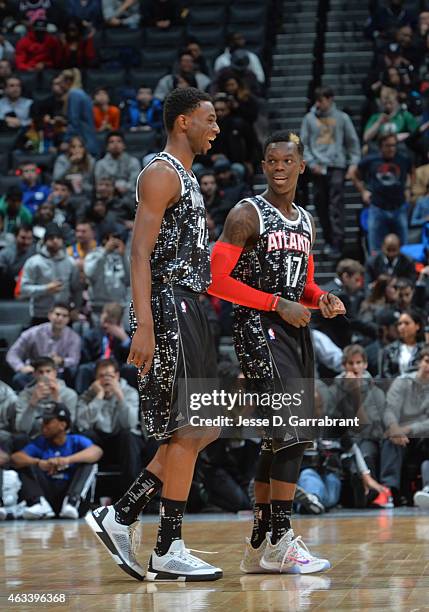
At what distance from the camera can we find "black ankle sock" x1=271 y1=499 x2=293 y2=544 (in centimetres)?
527

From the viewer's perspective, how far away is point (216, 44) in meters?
15.9

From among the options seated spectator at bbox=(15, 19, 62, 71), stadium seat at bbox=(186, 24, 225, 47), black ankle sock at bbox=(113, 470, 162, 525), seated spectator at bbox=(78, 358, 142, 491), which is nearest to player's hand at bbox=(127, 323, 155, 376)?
black ankle sock at bbox=(113, 470, 162, 525)

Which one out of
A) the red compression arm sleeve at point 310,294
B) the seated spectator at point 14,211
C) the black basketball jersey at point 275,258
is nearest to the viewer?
the black basketball jersey at point 275,258

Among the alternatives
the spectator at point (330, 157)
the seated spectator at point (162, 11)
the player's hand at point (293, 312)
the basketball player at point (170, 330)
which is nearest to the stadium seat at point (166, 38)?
the seated spectator at point (162, 11)

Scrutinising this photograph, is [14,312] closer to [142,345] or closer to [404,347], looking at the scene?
[404,347]

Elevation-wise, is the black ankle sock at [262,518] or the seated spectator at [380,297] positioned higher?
the seated spectator at [380,297]

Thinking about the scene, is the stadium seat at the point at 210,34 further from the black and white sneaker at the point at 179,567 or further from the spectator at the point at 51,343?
the black and white sneaker at the point at 179,567

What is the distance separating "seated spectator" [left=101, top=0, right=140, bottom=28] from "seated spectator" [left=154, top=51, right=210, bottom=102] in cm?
224

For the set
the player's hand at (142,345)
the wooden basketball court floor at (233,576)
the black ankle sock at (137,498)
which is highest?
the player's hand at (142,345)

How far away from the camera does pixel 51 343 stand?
1084 centimetres

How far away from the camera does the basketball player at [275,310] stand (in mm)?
5277

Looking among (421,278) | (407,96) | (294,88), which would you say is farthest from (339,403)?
(294,88)

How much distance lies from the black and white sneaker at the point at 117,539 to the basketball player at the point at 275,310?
21.5 inches

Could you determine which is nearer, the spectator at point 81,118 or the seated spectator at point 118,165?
the seated spectator at point 118,165
